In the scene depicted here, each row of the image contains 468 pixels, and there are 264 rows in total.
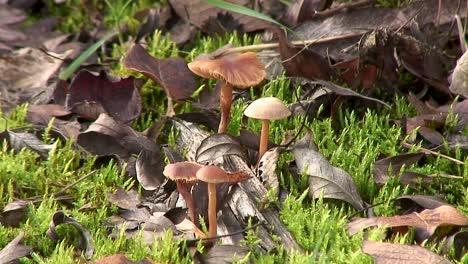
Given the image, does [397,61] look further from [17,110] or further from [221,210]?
[17,110]

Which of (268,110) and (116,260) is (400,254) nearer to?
(268,110)

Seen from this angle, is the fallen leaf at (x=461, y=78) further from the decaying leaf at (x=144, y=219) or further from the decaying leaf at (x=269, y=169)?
the decaying leaf at (x=144, y=219)

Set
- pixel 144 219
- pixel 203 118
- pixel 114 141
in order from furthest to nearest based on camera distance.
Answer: pixel 203 118, pixel 114 141, pixel 144 219

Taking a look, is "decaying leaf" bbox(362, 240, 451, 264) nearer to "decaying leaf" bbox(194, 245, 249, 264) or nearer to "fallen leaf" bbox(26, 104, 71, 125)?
"decaying leaf" bbox(194, 245, 249, 264)

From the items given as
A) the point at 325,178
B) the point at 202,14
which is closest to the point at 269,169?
the point at 325,178

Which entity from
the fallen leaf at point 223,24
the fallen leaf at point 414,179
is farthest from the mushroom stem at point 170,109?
the fallen leaf at point 414,179

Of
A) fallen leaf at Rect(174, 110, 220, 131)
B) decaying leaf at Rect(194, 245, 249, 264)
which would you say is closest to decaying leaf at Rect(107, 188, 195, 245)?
decaying leaf at Rect(194, 245, 249, 264)
